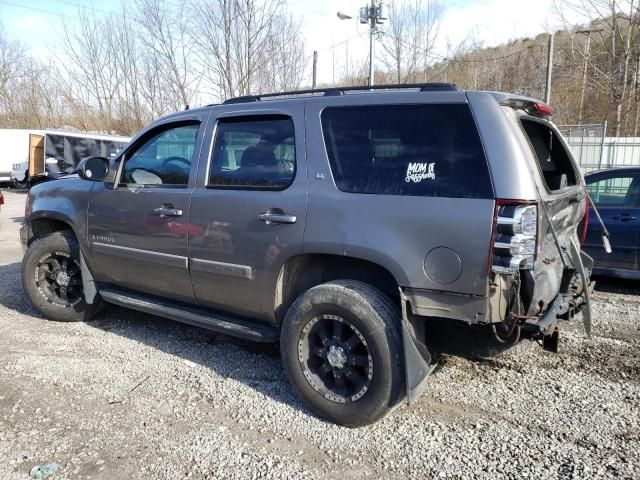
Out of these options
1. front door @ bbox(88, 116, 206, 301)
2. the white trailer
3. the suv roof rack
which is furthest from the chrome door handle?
the white trailer

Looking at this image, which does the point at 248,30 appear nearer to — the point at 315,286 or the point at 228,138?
the point at 228,138

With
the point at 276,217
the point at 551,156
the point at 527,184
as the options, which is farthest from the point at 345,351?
the point at 551,156

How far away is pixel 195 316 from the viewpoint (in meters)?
4.01

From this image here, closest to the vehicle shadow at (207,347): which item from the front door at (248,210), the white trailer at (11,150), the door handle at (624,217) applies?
the front door at (248,210)

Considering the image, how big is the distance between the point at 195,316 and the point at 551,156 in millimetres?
3001

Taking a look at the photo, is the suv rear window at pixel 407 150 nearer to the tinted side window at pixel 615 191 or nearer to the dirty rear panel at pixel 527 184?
the dirty rear panel at pixel 527 184

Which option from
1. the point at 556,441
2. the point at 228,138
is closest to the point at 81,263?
the point at 228,138

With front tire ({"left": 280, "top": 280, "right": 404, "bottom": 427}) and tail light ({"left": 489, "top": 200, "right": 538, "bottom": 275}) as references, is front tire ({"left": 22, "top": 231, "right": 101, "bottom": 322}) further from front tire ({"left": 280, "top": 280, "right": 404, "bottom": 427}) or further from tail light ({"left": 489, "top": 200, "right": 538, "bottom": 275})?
tail light ({"left": 489, "top": 200, "right": 538, "bottom": 275})

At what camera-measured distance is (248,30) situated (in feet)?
47.7

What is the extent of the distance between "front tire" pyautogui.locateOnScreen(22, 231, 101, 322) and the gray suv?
90 cm

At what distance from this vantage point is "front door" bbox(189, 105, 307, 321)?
136 inches

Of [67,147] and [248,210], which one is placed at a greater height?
[67,147]

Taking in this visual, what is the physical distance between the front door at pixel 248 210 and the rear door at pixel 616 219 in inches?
178

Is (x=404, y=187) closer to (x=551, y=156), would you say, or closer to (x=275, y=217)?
(x=275, y=217)
